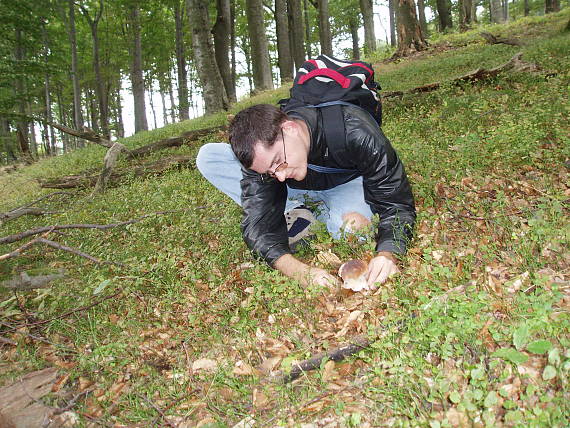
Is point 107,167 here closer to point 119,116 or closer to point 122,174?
point 122,174

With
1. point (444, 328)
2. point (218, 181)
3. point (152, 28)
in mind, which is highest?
point (152, 28)

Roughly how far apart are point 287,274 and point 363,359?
108cm

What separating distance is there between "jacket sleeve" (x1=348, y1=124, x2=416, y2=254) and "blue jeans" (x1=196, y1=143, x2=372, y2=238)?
2.05 feet

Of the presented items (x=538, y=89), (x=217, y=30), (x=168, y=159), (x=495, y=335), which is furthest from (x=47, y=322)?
(x=217, y=30)

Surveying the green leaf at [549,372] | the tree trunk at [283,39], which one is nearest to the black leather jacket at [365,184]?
the green leaf at [549,372]

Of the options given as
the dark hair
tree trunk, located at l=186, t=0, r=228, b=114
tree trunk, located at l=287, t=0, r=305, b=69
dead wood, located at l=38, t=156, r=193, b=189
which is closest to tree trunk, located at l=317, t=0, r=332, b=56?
tree trunk, located at l=287, t=0, r=305, b=69

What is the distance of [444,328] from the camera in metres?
2.13

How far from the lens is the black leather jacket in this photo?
10.2ft

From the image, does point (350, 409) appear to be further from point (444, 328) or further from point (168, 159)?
point (168, 159)

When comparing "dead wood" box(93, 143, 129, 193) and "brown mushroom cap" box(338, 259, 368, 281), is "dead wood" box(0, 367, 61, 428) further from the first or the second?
"dead wood" box(93, 143, 129, 193)

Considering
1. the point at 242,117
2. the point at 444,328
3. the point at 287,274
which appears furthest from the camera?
the point at 287,274

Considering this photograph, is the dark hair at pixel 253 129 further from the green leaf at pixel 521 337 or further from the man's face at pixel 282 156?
the green leaf at pixel 521 337

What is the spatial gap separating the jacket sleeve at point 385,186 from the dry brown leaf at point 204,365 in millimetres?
1545

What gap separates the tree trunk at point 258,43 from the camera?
1455 centimetres
